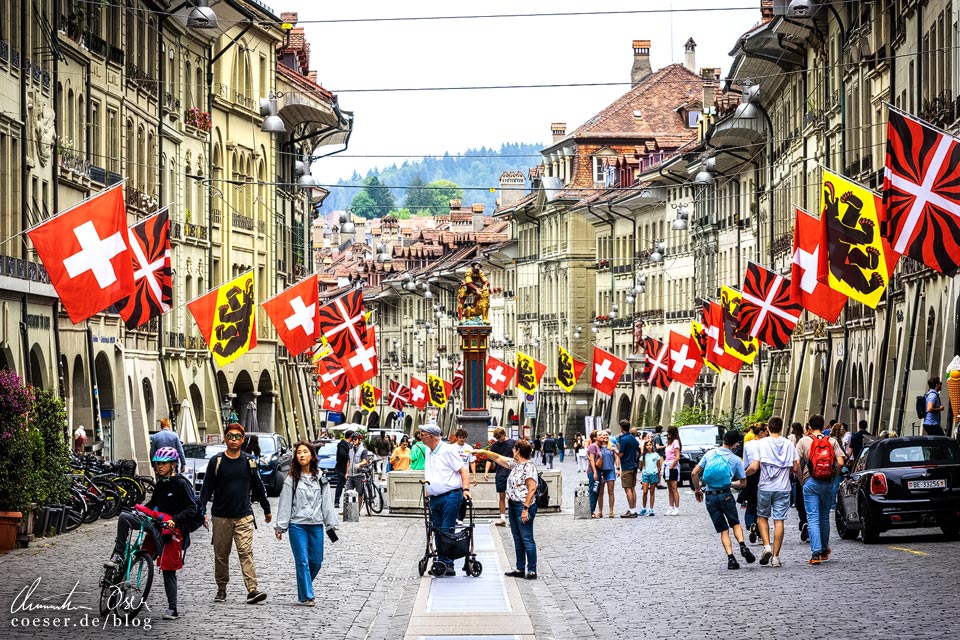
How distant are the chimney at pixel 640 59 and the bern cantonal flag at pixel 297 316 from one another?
260 ft

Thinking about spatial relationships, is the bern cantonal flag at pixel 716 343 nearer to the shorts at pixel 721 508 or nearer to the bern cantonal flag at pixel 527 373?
the shorts at pixel 721 508

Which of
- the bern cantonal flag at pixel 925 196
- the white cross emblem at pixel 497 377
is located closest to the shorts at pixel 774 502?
the bern cantonal flag at pixel 925 196

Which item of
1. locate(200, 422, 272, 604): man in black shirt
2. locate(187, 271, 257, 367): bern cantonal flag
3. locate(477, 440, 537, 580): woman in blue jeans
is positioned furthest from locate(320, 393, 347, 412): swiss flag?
locate(200, 422, 272, 604): man in black shirt

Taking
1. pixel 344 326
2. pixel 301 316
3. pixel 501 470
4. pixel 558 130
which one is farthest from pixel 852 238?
pixel 558 130

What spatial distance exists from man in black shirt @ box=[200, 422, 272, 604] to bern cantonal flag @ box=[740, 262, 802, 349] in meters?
26.7

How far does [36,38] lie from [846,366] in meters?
24.6

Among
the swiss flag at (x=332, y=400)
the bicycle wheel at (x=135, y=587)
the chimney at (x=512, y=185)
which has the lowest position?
the bicycle wheel at (x=135, y=587)

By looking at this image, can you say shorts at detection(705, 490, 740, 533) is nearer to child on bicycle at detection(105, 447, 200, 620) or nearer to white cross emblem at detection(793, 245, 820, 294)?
child on bicycle at detection(105, 447, 200, 620)

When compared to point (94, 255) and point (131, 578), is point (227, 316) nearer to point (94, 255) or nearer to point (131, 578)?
point (94, 255)

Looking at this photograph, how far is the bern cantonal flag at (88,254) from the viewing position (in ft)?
92.6

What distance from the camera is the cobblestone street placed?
17.2 m

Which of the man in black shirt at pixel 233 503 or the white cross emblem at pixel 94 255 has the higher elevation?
the white cross emblem at pixel 94 255

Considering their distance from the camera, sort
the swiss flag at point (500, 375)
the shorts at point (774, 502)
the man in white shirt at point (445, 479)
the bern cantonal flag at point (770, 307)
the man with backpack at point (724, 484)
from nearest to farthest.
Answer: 1. the man in white shirt at point (445, 479)
2. the man with backpack at point (724, 484)
3. the shorts at point (774, 502)
4. the bern cantonal flag at point (770, 307)
5. the swiss flag at point (500, 375)

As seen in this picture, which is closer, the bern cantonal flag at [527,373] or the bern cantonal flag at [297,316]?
the bern cantonal flag at [297,316]
